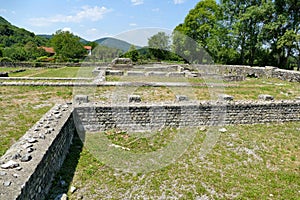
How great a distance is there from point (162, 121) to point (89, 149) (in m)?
2.56

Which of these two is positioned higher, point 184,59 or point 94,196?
point 184,59

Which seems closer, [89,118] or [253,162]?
[253,162]

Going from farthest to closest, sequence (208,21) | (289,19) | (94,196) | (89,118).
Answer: (208,21) → (289,19) → (89,118) → (94,196)

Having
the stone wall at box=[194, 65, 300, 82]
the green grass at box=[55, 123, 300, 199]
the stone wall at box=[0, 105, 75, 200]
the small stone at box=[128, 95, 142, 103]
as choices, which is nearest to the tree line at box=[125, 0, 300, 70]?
the stone wall at box=[194, 65, 300, 82]

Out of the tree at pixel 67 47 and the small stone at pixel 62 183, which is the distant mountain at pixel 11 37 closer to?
the tree at pixel 67 47

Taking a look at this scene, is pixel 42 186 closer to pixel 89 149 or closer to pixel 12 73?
pixel 89 149

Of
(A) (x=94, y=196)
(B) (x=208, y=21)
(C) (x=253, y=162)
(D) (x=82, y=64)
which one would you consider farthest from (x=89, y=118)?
(B) (x=208, y=21)

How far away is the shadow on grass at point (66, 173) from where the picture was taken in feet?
14.3

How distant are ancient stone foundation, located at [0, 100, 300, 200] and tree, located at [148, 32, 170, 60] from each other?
17069 mm

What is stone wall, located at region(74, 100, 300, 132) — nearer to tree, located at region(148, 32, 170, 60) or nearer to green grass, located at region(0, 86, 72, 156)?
green grass, located at region(0, 86, 72, 156)

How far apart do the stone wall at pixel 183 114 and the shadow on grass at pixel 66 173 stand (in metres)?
1.11

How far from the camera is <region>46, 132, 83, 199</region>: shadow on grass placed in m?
4.36

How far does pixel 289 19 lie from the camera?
25.0 meters

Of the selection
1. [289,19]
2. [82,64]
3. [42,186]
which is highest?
[289,19]
